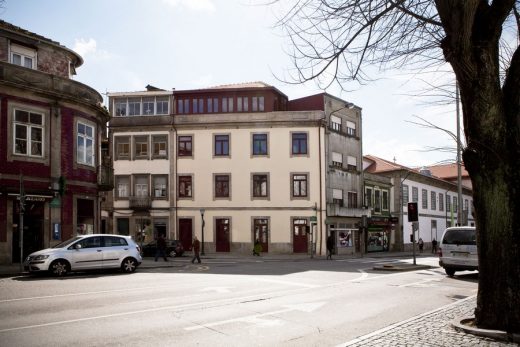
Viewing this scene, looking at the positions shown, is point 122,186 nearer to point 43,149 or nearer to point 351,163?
point 43,149

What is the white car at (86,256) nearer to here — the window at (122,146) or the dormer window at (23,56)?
the dormer window at (23,56)

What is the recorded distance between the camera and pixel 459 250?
18.1 m

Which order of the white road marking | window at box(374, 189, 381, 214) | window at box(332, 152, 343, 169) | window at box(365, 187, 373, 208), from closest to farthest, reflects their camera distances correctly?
the white road marking < window at box(332, 152, 343, 169) < window at box(365, 187, 373, 208) < window at box(374, 189, 381, 214)

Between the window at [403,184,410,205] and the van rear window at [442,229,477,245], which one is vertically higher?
Answer: the window at [403,184,410,205]

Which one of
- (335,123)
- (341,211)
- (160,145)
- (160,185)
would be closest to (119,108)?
(160,145)

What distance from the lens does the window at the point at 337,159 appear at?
42.6m

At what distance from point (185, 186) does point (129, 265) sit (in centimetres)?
2206

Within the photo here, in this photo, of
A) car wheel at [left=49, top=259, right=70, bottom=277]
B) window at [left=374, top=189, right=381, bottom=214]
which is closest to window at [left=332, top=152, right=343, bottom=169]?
window at [left=374, top=189, right=381, bottom=214]

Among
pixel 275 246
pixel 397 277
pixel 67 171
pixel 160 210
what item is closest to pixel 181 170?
pixel 160 210

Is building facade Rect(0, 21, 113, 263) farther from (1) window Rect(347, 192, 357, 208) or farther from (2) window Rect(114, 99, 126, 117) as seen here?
(1) window Rect(347, 192, 357, 208)

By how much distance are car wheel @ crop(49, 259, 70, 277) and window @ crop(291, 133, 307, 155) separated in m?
25.4

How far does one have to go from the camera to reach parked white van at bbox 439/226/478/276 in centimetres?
1778

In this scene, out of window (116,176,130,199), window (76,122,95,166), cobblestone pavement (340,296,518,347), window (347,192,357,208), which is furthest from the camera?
window (347,192,357,208)

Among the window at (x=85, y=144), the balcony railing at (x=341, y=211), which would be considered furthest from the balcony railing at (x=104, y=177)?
the balcony railing at (x=341, y=211)
